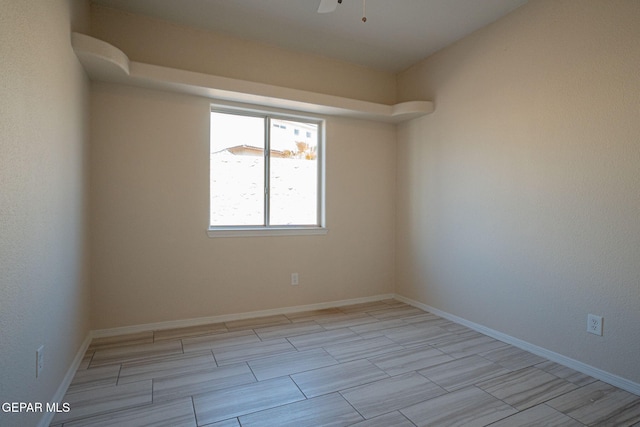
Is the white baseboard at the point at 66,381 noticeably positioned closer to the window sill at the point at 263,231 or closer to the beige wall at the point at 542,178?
the window sill at the point at 263,231

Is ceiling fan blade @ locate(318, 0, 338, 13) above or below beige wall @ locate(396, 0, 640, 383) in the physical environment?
above

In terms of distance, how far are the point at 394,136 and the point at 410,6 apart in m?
1.62

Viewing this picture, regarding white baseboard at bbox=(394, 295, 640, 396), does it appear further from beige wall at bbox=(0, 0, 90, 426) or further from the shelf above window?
beige wall at bbox=(0, 0, 90, 426)

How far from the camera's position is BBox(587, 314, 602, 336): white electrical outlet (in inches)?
87.8

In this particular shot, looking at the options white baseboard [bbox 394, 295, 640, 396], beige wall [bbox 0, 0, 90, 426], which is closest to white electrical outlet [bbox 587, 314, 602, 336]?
white baseboard [bbox 394, 295, 640, 396]

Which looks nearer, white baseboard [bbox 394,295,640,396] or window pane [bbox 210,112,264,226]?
white baseboard [bbox 394,295,640,396]

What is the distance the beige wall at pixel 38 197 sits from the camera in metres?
1.31

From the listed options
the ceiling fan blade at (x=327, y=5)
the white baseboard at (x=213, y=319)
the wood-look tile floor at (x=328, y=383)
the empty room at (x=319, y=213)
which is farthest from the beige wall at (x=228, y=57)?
the wood-look tile floor at (x=328, y=383)

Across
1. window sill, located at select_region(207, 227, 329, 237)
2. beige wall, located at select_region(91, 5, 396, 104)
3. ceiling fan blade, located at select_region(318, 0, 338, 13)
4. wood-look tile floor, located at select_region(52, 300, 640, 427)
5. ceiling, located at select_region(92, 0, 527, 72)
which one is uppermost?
ceiling, located at select_region(92, 0, 527, 72)

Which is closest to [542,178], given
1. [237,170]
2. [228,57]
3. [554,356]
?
[554,356]

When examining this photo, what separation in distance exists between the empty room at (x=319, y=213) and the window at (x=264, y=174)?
0.08 ft

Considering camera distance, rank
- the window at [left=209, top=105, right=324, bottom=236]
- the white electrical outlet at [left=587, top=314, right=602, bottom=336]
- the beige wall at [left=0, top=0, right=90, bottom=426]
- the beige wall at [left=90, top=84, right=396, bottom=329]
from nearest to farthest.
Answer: the beige wall at [left=0, top=0, right=90, bottom=426], the white electrical outlet at [left=587, top=314, right=602, bottom=336], the beige wall at [left=90, top=84, right=396, bottom=329], the window at [left=209, top=105, right=324, bottom=236]

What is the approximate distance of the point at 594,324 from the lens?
7.41 feet

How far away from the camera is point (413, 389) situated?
2061 mm
